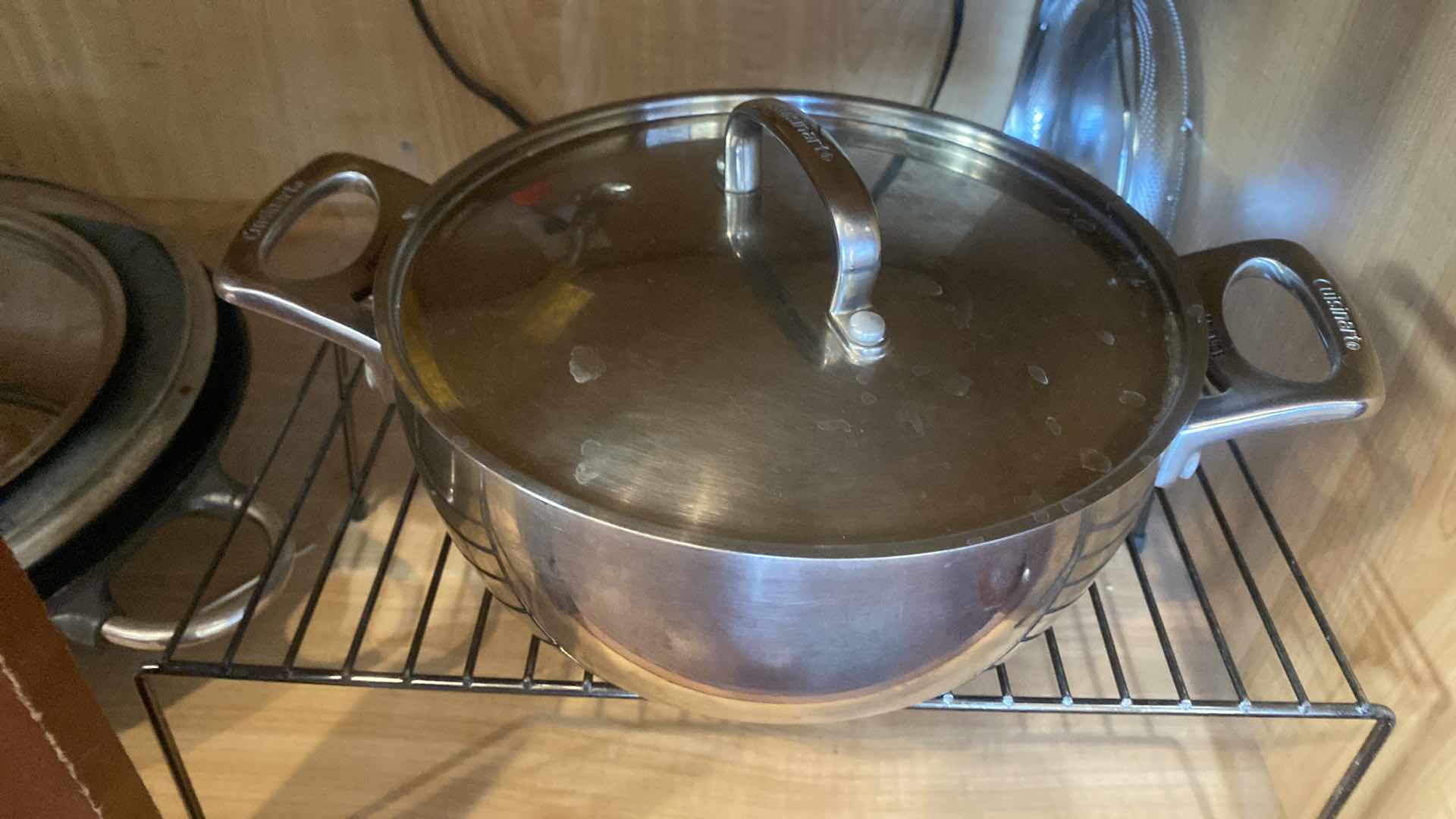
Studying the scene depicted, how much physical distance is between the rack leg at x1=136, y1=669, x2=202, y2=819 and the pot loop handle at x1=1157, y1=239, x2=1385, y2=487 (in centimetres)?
45

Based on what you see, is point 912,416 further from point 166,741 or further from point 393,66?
point 393,66

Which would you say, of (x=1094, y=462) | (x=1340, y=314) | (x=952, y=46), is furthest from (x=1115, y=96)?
(x=1094, y=462)

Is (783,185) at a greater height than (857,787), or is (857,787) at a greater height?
(783,185)

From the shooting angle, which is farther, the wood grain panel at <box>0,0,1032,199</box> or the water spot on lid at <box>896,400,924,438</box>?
the wood grain panel at <box>0,0,1032,199</box>

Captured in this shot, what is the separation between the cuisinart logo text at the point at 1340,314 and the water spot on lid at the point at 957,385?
6.6 inches

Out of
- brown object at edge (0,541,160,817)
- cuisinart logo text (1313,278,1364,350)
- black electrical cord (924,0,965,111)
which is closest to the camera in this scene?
brown object at edge (0,541,160,817)

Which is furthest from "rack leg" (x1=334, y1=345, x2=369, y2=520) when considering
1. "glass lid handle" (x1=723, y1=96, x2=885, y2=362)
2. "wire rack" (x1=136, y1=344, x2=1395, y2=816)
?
"glass lid handle" (x1=723, y1=96, x2=885, y2=362)

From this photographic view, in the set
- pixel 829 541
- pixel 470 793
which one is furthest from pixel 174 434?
pixel 829 541

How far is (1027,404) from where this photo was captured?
410mm

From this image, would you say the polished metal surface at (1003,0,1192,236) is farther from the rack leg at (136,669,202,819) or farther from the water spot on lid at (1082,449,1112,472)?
the rack leg at (136,669,202,819)

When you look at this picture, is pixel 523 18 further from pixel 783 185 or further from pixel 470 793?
pixel 470 793

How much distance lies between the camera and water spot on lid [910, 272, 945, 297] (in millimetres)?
446

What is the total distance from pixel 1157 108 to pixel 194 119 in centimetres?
72

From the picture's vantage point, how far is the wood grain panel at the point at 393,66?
0.77 m
